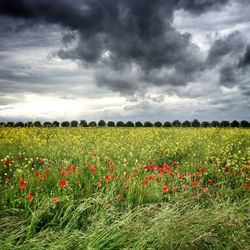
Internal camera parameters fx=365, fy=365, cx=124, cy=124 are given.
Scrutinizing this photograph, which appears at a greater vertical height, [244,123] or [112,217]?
[244,123]

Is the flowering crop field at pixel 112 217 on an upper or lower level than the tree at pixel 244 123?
lower

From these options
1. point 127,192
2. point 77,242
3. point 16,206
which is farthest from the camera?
point 127,192

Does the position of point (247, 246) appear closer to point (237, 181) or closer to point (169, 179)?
point (169, 179)

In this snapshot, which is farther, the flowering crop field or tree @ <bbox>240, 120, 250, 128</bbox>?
tree @ <bbox>240, 120, 250, 128</bbox>

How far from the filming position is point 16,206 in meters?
5.53

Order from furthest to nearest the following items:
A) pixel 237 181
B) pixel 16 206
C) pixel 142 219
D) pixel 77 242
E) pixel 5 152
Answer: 1. pixel 5 152
2. pixel 237 181
3. pixel 16 206
4. pixel 142 219
5. pixel 77 242

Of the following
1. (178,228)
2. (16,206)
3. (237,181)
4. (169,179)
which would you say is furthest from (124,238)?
(237,181)

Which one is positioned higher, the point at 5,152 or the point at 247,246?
the point at 5,152

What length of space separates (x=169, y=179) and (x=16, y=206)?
3494 millimetres

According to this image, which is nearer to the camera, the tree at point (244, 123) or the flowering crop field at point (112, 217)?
the flowering crop field at point (112, 217)

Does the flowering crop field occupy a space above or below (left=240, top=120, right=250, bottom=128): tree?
below

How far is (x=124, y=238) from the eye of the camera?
449 cm

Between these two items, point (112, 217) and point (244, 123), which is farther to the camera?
point (244, 123)

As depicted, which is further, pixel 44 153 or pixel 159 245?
pixel 44 153
